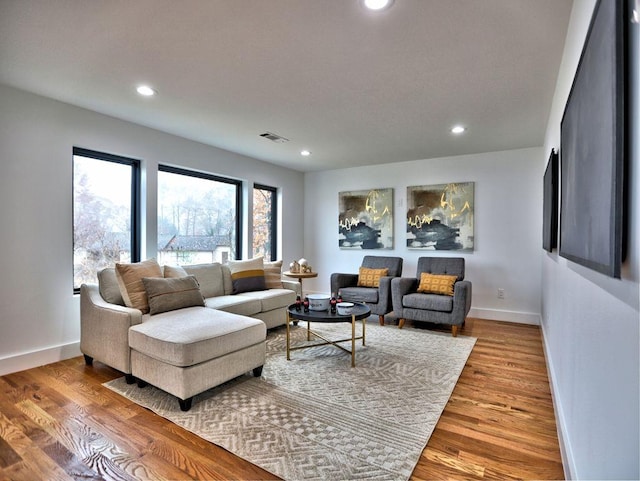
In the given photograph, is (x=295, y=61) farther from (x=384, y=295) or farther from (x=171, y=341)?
(x=384, y=295)

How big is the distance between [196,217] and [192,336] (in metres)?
2.64

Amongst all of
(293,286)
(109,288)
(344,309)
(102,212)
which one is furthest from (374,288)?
(102,212)

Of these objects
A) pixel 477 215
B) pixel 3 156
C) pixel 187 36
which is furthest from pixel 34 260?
pixel 477 215

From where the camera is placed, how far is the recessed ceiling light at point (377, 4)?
1.79 metres

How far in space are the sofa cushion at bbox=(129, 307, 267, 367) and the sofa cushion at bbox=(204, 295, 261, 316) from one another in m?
0.61

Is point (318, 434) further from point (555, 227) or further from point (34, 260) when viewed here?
point (34, 260)

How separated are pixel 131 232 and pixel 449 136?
12.8ft

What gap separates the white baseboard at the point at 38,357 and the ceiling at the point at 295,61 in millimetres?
2293

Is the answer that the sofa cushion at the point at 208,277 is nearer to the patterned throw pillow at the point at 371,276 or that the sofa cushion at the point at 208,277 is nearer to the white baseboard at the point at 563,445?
the patterned throw pillow at the point at 371,276

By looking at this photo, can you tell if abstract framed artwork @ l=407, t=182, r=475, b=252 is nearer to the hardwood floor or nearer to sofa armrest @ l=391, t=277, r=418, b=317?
sofa armrest @ l=391, t=277, r=418, b=317

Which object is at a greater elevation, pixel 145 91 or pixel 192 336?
pixel 145 91

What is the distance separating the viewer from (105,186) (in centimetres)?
Answer: 376

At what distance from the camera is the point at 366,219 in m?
5.89

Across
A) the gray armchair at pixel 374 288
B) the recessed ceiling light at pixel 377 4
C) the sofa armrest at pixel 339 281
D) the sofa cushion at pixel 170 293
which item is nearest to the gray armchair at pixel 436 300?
the gray armchair at pixel 374 288
